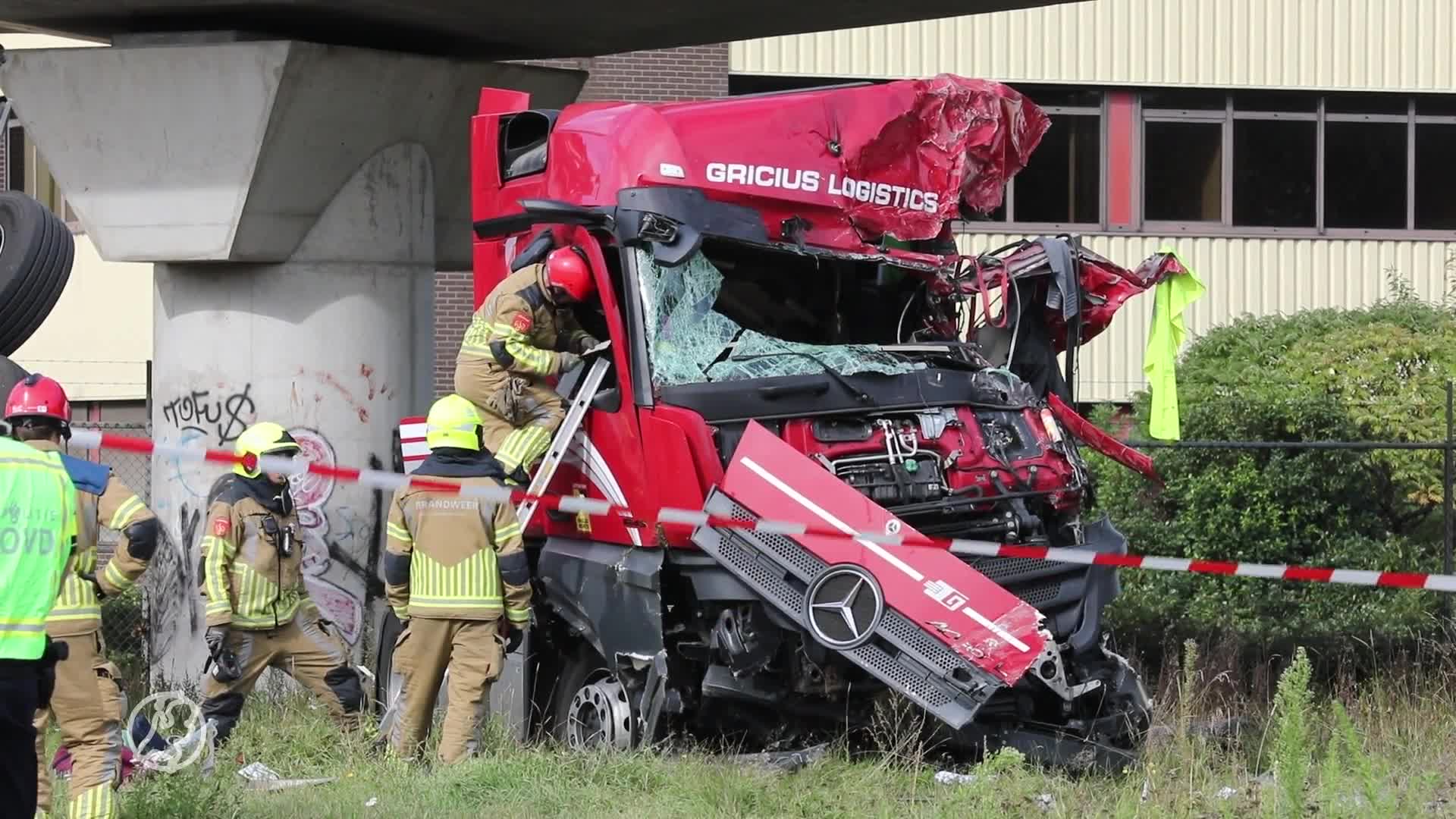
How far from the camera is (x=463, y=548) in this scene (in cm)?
834

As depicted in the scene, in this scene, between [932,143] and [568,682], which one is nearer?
[568,682]

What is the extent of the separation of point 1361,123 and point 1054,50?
3993mm

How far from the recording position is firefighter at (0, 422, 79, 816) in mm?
5707

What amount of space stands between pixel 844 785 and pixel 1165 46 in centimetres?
1530

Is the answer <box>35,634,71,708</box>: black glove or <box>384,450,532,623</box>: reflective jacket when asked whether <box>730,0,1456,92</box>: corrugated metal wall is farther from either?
<box>35,634,71,708</box>: black glove

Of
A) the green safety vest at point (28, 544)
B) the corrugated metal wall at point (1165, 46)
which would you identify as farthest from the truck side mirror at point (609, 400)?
the corrugated metal wall at point (1165, 46)

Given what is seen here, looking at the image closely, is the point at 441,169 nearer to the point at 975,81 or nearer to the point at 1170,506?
the point at 975,81

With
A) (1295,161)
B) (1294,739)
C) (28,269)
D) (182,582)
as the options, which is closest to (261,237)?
(28,269)

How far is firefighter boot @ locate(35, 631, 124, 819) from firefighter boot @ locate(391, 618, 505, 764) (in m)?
1.45

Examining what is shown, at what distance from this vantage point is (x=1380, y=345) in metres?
13.6

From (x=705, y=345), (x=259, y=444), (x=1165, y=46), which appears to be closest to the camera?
(x=705, y=345)

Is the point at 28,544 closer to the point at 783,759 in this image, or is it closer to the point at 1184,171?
the point at 783,759

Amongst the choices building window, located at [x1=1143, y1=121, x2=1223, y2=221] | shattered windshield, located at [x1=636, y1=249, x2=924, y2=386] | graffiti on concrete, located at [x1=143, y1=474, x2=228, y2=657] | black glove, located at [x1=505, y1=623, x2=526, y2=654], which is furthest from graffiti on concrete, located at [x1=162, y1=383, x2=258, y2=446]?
building window, located at [x1=1143, y1=121, x2=1223, y2=221]

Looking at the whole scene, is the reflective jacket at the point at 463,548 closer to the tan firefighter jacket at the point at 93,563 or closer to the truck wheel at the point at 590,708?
the truck wheel at the point at 590,708
